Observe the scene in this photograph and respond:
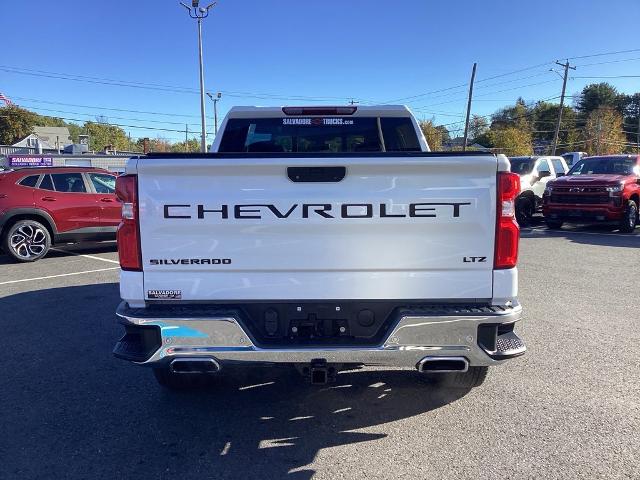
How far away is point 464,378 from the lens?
3.66m

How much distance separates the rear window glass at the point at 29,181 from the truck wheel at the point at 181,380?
774 cm

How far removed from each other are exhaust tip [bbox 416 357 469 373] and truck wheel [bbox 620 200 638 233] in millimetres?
12389

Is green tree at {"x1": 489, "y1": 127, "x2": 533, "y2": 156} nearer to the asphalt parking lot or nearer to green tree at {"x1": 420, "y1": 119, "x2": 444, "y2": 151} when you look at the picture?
green tree at {"x1": 420, "y1": 119, "x2": 444, "y2": 151}

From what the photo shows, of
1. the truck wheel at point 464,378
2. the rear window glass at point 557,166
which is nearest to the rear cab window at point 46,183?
the truck wheel at point 464,378

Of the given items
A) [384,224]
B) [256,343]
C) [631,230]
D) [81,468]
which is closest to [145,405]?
[81,468]

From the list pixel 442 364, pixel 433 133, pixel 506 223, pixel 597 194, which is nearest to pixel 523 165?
pixel 597 194

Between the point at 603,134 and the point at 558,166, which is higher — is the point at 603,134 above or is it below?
above

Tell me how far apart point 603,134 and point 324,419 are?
71857mm

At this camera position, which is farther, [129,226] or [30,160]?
[30,160]

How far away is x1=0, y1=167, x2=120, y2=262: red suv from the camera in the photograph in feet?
31.3

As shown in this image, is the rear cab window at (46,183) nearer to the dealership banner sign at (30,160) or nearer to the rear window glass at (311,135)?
the rear window glass at (311,135)

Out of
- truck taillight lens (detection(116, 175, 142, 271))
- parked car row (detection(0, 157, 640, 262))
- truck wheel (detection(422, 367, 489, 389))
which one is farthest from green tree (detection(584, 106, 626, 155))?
truck taillight lens (detection(116, 175, 142, 271))

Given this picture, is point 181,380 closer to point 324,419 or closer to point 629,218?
point 324,419

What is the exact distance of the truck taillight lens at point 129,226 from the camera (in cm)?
279
